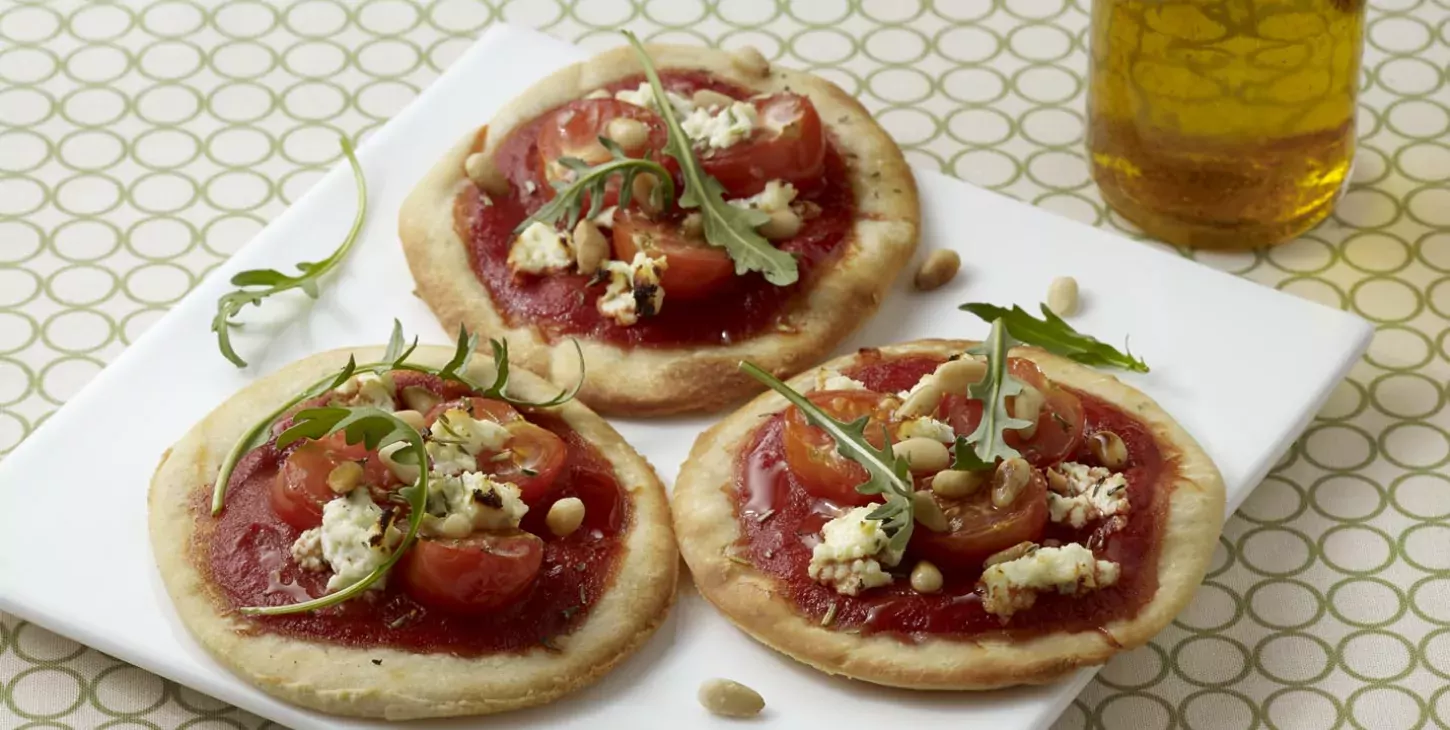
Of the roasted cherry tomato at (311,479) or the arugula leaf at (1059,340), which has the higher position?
the roasted cherry tomato at (311,479)

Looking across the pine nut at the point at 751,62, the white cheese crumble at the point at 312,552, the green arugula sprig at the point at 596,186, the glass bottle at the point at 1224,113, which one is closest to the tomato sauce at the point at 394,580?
the white cheese crumble at the point at 312,552

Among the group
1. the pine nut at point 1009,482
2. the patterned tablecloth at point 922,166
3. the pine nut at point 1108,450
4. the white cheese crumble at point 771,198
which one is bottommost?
the patterned tablecloth at point 922,166

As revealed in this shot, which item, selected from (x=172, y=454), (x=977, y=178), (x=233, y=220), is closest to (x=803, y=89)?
(x=977, y=178)

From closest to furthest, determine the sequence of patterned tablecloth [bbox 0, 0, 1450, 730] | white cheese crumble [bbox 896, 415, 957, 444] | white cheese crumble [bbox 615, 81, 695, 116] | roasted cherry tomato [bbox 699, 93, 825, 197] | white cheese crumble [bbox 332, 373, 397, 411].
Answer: white cheese crumble [bbox 896, 415, 957, 444], patterned tablecloth [bbox 0, 0, 1450, 730], white cheese crumble [bbox 332, 373, 397, 411], roasted cherry tomato [bbox 699, 93, 825, 197], white cheese crumble [bbox 615, 81, 695, 116]

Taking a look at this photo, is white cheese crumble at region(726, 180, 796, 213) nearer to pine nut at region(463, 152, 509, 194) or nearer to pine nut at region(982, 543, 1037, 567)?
pine nut at region(463, 152, 509, 194)

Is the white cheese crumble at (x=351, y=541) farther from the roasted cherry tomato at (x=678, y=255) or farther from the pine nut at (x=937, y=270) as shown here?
the pine nut at (x=937, y=270)

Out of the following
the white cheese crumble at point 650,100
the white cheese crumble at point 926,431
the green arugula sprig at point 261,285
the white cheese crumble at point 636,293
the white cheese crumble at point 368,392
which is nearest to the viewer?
the white cheese crumble at point 926,431

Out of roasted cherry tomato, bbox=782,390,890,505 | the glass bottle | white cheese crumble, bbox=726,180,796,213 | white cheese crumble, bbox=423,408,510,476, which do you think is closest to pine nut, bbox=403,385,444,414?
white cheese crumble, bbox=423,408,510,476
